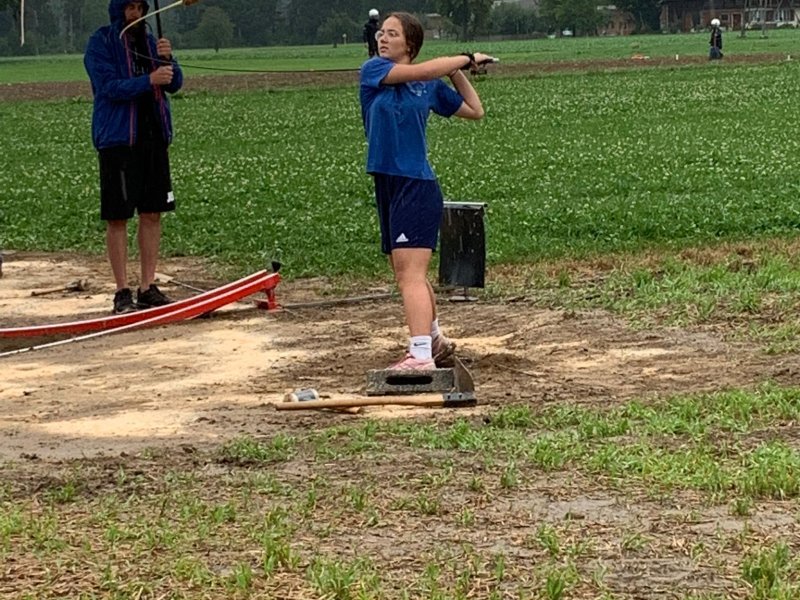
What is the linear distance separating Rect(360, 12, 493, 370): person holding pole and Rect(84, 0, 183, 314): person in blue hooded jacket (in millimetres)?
2591

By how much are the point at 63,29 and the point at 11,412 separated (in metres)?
132

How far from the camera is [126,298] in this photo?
9438 millimetres

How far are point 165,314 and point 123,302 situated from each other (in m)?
0.79

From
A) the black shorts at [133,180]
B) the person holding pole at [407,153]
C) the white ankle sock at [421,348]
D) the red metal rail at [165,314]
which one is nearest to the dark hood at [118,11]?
the black shorts at [133,180]

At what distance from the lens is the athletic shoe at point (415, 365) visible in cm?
686

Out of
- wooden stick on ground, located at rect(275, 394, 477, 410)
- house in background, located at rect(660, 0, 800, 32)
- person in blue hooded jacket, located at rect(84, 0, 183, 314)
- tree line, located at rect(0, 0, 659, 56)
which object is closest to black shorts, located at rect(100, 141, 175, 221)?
person in blue hooded jacket, located at rect(84, 0, 183, 314)

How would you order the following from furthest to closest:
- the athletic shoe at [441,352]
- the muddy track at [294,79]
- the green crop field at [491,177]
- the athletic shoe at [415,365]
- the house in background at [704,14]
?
the house in background at [704,14] → the muddy track at [294,79] → the green crop field at [491,177] → the athletic shoe at [441,352] → the athletic shoe at [415,365]

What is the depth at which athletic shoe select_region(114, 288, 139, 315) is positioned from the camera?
30.8ft

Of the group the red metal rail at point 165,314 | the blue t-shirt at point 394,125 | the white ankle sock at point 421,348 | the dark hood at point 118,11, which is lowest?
the red metal rail at point 165,314

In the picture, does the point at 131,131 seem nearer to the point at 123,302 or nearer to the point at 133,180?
the point at 133,180

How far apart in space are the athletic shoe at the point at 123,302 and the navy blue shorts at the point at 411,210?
284 cm

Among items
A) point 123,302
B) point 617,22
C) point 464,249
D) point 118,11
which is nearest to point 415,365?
point 464,249

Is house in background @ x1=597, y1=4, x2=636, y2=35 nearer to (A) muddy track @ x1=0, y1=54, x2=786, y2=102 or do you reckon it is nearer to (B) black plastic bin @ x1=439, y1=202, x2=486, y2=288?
(A) muddy track @ x1=0, y1=54, x2=786, y2=102

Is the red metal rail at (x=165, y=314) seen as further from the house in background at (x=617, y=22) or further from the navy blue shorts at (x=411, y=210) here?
the house in background at (x=617, y=22)
